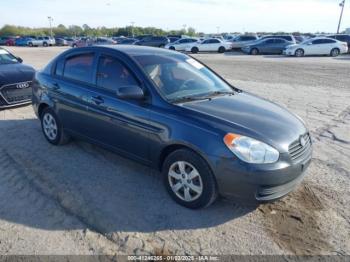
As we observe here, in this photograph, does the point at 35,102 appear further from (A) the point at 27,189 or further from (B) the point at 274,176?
(B) the point at 274,176

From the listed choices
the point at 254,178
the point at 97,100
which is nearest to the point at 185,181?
the point at 254,178

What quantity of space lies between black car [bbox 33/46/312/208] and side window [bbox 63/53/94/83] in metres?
0.02

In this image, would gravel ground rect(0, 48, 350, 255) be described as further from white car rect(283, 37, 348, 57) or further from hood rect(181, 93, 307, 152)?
white car rect(283, 37, 348, 57)

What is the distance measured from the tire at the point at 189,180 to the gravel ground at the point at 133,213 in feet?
0.43

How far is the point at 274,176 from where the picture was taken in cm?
299

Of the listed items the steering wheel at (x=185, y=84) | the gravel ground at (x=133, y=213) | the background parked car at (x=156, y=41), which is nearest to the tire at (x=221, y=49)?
the background parked car at (x=156, y=41)

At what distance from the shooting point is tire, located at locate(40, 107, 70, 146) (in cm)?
503

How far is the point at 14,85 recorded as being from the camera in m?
7.21

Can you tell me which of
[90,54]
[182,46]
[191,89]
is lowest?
[182,46]

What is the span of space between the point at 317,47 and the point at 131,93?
24.6 meters

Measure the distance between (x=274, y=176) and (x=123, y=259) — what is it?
1598mm

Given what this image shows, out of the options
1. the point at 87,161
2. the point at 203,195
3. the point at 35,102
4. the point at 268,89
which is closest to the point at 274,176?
the point at 203,195

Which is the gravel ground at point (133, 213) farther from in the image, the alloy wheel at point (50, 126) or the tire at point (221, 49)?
the tire at point (221, 49)

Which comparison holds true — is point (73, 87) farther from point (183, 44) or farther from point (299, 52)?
point (183, 44)
